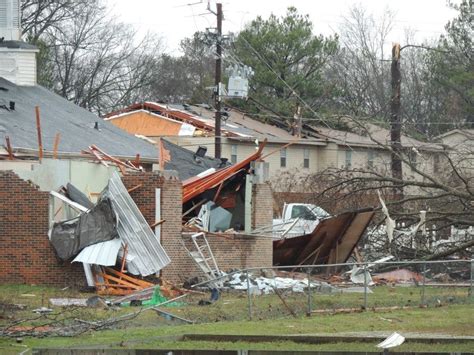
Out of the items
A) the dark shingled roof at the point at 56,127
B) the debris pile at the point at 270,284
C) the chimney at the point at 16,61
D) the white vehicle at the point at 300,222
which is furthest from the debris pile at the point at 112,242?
the chimney at the point at 16,61

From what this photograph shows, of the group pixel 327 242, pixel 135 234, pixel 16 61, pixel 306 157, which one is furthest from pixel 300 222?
pixel 306 157

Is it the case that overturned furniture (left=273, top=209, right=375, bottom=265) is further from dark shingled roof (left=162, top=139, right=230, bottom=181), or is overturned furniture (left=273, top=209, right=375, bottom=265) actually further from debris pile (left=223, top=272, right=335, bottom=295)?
dark shingled roof (left=162, top=139, right=230, bottom=181)

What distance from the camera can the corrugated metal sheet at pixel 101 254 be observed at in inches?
1022

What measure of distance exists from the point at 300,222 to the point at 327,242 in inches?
113

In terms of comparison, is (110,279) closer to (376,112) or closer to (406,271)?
(406,271)

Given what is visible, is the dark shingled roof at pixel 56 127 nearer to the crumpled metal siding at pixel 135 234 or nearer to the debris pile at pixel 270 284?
the crumpled metal siding at pixel 135 234

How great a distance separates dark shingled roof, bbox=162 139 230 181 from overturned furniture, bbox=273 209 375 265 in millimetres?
6457

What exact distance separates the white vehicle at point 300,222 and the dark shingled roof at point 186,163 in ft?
13.0

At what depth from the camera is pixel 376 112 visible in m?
62.2

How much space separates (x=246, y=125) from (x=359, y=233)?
3028cm

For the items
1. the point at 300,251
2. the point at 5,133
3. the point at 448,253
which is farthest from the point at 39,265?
the point at 448,253

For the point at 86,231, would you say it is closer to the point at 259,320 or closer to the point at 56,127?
the point at 259,320

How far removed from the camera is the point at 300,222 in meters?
33.8

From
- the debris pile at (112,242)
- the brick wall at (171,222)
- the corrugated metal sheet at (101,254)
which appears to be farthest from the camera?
the brick wall at (171,222)
